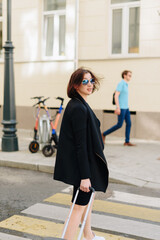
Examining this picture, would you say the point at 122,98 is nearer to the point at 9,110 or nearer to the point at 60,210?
the point at 9,110

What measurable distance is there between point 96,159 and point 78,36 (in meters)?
8.82

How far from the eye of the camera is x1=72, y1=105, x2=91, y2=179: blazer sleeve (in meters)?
2.97

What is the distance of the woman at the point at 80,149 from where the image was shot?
117 inches

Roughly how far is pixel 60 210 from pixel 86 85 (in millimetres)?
2116

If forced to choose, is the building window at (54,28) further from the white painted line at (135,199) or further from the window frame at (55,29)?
the white painted line at (135,199)

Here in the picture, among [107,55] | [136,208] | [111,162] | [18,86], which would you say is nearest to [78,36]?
[107,55]

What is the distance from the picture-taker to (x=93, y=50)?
11180mm

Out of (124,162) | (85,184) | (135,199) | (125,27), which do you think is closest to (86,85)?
(85,184)

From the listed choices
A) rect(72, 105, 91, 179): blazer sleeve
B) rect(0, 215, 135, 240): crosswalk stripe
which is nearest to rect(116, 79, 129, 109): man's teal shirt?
rect(0, 215, 135, 240): crosswalk stripe

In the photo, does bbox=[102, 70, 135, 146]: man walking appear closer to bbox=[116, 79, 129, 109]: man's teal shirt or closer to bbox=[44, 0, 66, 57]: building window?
bbox=[116, 79, 129, 109]: man's teal shirt

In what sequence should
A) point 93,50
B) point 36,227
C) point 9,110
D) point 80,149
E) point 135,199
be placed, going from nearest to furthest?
point 80,149, point 36,227, point 135,199, point 9,110, point 93,50

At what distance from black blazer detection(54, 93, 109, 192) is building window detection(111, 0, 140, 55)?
821 cm

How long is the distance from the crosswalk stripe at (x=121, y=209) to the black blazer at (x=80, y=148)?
1.52 metres

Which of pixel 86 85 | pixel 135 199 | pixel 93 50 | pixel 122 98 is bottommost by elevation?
pixel 135 199
